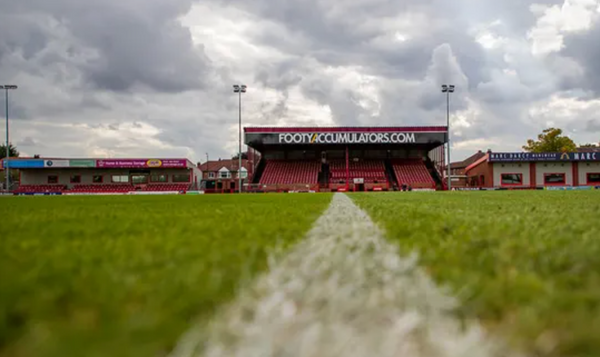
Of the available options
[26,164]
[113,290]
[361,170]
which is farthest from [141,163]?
[113,290]

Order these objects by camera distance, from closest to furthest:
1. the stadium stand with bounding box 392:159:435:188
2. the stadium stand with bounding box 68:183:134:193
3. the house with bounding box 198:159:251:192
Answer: the stadium stand with bounding box 392:159:435:188 → the stadium stand with bounding box 68:183:134:193 → the house with bounding box 198:159:251:192

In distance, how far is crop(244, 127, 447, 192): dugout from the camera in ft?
129

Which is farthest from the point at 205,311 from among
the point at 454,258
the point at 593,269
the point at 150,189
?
the point at 150,189

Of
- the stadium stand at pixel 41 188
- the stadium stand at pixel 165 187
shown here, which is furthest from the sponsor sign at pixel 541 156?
the stadium stand at pixel 41 188

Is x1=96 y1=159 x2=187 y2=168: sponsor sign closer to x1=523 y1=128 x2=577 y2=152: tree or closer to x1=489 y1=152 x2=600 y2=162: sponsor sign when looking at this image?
x1=489 y1=152 x2=600 y2=162: sponsor sign

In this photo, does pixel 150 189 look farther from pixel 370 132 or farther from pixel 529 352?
pixel 529 352

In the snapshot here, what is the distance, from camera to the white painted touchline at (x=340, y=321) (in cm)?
83

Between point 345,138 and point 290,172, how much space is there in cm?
679

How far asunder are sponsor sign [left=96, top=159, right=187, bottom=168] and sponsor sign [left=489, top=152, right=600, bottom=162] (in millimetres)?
31235

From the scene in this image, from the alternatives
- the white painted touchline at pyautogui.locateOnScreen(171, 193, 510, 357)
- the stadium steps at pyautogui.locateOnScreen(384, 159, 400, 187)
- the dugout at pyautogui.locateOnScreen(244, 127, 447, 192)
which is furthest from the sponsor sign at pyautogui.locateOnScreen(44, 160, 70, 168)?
the white painted touchline at pyautogui.locateOnScreen(171, 193, 510, 357)

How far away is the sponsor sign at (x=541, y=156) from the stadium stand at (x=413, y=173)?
6.28 metres

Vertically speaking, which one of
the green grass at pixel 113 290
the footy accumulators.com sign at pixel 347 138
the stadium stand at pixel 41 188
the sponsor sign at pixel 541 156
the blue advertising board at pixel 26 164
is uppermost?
the footy accumulators.com sign at pixel 347 138

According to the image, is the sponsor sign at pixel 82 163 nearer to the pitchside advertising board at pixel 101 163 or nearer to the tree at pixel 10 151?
the pitchside advertising board at pixel 101 163

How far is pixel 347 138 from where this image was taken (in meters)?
39.4
